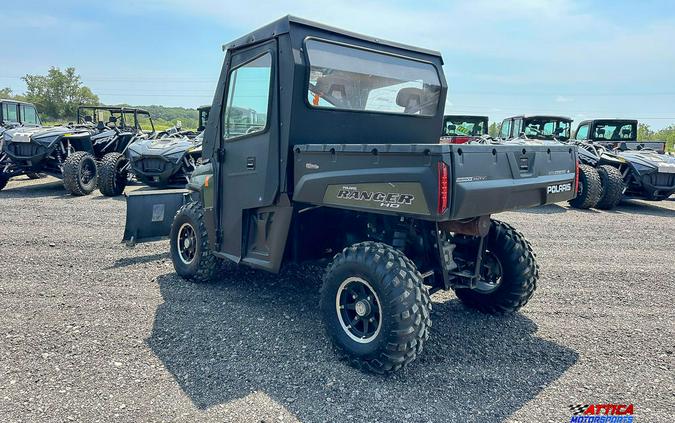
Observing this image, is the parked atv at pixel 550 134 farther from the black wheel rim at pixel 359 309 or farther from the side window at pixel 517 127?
the black wheel rim at pixel 359 309

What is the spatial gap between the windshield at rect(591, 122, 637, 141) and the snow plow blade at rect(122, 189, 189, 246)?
11.9 metres

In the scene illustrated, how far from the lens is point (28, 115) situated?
15.7 m

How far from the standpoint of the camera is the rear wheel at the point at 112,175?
33.9 ft

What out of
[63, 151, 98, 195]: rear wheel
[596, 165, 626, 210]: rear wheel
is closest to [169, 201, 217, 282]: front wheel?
[63, 151, 98, 195]: rear wheel

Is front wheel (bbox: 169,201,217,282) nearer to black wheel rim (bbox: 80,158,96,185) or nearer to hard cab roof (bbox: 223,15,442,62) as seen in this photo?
hard cab roof (bbox: 223,15,442,62)

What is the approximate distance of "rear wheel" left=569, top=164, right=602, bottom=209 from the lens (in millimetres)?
9766

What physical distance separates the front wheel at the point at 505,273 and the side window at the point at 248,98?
82.7 inches

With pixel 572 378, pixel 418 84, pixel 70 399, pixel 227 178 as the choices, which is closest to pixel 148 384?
pixel 70 399

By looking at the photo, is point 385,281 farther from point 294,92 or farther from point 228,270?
point 228,270

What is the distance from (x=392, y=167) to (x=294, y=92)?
1.08 meters

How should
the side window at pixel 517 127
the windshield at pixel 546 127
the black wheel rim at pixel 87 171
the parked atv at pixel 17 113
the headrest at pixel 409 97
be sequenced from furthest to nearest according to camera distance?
1. the parked atv at pixel 17 113
2. the side window at pixel 517 127
3. the windshield at pixel 546 127
4. the black wheel rim at pixel 87 171
5. the headrest at pixel 409 97

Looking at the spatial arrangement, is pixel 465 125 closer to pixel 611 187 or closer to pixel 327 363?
pixel 611 187

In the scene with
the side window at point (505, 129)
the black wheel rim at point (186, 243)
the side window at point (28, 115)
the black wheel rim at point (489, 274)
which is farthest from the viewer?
the side window at point (28, 115)

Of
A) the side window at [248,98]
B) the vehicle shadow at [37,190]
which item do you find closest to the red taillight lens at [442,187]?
the side window at [248,98]
